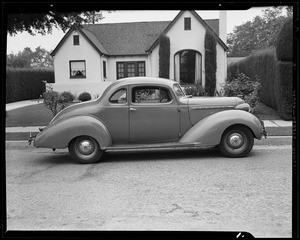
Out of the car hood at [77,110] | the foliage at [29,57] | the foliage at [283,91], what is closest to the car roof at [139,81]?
the car hood at [77,110]

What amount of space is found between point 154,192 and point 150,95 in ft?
7.59

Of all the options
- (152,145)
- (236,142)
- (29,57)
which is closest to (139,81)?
(152,145)

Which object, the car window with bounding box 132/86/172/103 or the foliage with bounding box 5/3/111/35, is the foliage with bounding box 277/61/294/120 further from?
the foliage with bounding box 5/3/111/35

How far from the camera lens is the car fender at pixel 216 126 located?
536cm

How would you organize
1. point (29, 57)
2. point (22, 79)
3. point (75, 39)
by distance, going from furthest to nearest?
point (75, 39) < point (22, 79) < point (29, 57)

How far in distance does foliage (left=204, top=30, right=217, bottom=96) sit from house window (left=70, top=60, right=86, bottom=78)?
124cm

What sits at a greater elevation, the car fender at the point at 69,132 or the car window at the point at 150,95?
the car window at the point at 150,95

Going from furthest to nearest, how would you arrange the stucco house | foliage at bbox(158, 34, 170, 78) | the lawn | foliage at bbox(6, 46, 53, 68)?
1. foliage at bbox(158, 34, 170, 78)
2. the lawn
3. the stucco house
4. foliage at bbox(6, 46, 53, 68)

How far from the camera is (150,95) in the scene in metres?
5.58

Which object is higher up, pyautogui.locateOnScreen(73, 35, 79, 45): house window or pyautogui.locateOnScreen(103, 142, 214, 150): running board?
pyautogui.locateOnScreen(73, 35, 79, 45): house window

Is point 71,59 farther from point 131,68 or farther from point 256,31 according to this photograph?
point 256,31

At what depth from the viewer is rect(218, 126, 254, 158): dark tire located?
5.43m

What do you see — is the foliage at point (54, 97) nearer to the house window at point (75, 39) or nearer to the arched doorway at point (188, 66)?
the house window at point (75, 39)

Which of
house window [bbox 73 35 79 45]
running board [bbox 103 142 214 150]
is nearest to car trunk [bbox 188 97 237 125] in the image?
running board [bbox 103 142 214 150]
